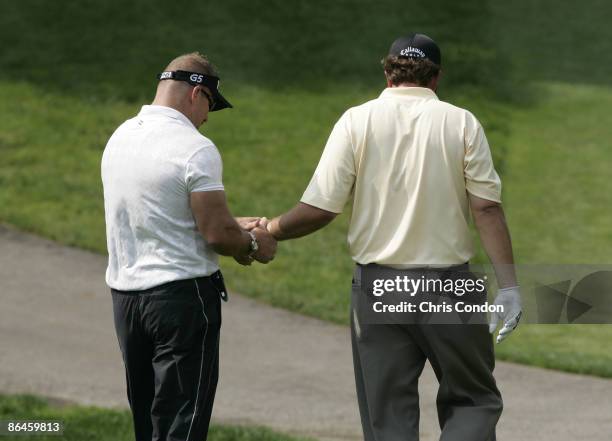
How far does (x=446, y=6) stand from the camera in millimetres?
18125

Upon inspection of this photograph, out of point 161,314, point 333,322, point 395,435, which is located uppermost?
point 161,314

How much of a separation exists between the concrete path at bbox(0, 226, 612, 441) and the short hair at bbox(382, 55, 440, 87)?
2.83 m

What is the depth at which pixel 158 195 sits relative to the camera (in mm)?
4613

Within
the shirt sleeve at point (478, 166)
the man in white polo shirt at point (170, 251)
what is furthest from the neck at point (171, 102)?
the shirt sleeve at point (478, 166)

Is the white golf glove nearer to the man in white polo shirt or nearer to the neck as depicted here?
the man in white polo shirt

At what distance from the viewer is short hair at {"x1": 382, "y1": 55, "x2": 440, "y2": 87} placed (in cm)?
475

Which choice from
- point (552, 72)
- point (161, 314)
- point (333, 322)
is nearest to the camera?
point (161, 314)

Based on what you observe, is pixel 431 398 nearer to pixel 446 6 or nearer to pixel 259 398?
pixel 259 398

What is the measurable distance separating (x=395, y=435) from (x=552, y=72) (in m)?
12.9

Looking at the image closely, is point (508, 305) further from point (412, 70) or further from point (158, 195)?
point (158, 195)

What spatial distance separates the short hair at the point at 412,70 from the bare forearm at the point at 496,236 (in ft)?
1.95

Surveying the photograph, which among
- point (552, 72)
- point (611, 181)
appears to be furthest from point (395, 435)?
point (552, 72)

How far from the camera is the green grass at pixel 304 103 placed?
1149cm

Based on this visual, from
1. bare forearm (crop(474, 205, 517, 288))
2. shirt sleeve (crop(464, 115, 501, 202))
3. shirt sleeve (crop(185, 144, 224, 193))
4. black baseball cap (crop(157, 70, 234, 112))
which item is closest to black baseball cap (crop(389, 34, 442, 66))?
shirt sleeve (crop(464, 115, 501, 202))
